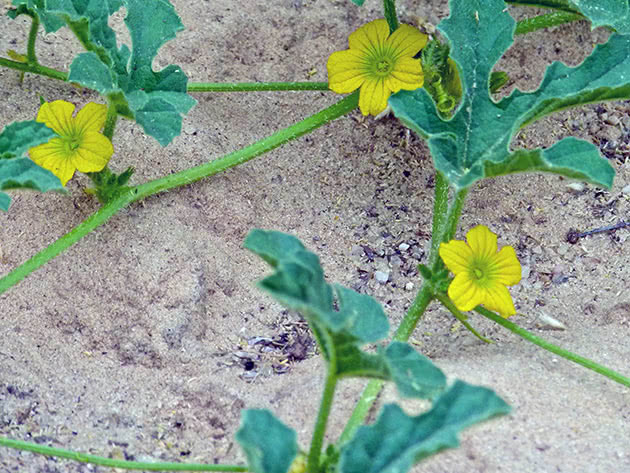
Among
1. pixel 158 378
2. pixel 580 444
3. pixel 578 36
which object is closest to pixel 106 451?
pixel 158 378

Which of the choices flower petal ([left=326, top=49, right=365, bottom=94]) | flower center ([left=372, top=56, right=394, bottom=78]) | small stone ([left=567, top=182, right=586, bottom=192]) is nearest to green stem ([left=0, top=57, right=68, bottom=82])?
flower petal ([left=326, top=49, right=365, bottom=94])

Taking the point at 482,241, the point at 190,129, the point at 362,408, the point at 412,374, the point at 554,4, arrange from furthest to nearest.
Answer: the point at 190,129, the point at 554,4, the point at 482,241, the point at 362,408, the point at 412,374

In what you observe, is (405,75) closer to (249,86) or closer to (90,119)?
(249,86)

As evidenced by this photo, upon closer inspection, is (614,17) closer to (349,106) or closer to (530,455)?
(349,106)

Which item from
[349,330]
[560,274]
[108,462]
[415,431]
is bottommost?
[108,462]

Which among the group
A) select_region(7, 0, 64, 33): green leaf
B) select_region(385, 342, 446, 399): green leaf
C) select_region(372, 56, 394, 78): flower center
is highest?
select_region(372, 56, 394, 78): flower center

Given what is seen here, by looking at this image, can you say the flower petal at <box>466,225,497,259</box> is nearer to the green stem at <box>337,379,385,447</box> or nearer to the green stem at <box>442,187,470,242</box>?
the green stem at <box>442,187,470,242</box>

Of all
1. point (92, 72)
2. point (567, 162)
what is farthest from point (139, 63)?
point (567, 162)
